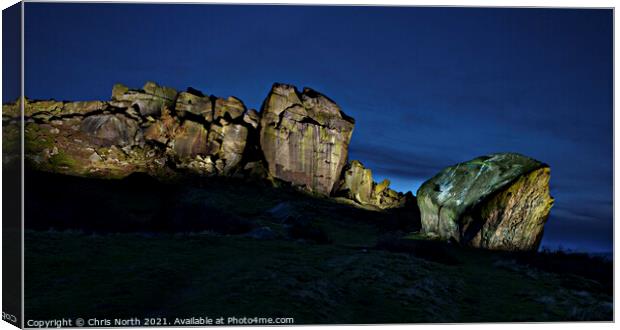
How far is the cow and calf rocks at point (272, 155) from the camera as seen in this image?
3042 cm

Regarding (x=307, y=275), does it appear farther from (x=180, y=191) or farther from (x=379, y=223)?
(x=180, y=191)

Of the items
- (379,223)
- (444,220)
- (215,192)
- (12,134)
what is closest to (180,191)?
(215,192)

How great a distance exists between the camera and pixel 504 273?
73.8 feet

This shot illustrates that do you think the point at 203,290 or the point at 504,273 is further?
the point at 504,273

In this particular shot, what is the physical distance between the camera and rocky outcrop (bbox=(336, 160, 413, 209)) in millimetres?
105688

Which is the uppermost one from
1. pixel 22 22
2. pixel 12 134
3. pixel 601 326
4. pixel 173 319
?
pixel 22 22

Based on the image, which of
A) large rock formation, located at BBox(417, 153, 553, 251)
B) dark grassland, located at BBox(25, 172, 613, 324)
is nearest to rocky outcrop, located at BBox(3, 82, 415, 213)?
dark grassland, located at BBox(25, 172, 613, 324)

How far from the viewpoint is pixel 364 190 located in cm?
11069

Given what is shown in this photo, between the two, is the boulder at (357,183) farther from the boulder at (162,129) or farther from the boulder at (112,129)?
the boulder at (112,129)

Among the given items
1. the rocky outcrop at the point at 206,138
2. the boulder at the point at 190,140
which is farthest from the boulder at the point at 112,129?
the boulder at the point at 190,140

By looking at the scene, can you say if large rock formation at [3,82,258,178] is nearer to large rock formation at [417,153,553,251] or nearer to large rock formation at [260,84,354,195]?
large rock formation at [260,84,354,195]

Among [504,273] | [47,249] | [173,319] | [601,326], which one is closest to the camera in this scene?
[173,319]

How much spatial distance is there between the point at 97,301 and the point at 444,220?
880 inches

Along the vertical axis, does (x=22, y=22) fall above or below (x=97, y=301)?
above
